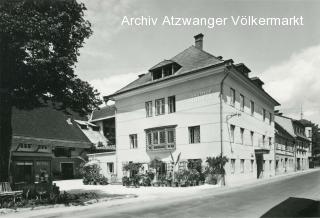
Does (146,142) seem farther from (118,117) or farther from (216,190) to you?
(216,190)

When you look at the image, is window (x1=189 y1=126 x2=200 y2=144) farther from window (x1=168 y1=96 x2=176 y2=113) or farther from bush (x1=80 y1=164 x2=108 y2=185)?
bush (x1=80 y1=164 x2=108 y2=185)

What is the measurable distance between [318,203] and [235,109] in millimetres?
14739

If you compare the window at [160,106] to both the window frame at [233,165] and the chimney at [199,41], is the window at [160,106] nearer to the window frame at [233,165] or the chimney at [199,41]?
the chimney at [199,41]

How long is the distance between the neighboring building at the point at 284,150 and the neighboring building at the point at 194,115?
304 inches

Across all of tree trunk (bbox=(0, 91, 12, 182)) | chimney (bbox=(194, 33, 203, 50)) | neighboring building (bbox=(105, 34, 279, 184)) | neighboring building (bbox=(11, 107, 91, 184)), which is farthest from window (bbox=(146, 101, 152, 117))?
tree trunk (bbox=(0, 91, 12, 182))

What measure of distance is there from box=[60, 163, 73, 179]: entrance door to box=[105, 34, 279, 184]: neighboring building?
6.55 metres

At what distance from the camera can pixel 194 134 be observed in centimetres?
2581

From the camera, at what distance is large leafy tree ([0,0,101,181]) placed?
1288 centimetres

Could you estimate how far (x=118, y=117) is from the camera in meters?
32.3

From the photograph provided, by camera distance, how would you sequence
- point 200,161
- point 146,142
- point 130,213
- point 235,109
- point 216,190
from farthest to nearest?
point 146,142 → point 235,109 → point 200,161 → point 216,190 → point 130,213

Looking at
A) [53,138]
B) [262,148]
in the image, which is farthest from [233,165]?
[53,138]

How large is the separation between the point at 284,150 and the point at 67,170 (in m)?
27.7

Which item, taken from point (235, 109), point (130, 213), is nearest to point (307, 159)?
point (235, 109)

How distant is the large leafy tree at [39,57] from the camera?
1288 cm
